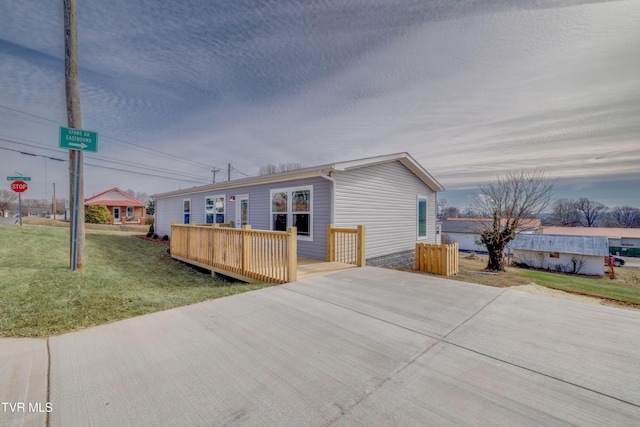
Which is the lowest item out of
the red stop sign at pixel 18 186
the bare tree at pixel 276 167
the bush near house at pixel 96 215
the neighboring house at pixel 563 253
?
the neighboring house at pixel 563 253

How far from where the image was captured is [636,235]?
121 feet

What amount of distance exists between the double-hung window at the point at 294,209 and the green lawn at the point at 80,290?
2906 mm

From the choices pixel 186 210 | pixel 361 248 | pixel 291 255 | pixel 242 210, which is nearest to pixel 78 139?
pixel 291 255

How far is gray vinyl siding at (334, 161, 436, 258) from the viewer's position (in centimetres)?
820

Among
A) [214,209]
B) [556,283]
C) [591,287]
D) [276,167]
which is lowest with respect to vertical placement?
[591,287]

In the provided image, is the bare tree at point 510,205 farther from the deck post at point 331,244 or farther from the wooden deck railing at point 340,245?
the deck post at point 331,244

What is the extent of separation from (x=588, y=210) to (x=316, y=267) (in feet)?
248

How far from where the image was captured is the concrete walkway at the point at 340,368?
5.74 ft

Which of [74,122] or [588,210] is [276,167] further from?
[588,210]

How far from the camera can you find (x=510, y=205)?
42.9 feet

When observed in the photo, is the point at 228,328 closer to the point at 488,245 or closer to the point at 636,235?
the point at 488,245

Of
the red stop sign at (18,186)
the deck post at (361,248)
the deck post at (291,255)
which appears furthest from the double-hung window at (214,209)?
the red stop sign at (18,186)

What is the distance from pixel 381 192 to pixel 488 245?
720 centimetres

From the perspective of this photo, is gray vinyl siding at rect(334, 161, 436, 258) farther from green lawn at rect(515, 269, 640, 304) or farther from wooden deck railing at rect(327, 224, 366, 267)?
green lawn at rect(515, 269, 640, 304)
